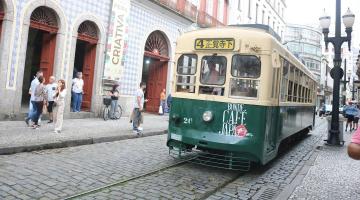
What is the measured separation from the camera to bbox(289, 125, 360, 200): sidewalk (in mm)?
6125

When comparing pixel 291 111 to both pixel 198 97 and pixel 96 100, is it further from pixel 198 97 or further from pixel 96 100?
pixel 96 100

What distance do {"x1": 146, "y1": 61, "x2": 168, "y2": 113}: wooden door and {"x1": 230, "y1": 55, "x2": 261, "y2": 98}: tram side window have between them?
41.4 ft

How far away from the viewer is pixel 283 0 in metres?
42.6

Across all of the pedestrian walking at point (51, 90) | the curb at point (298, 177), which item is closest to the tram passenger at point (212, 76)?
the curb at point (298, 177)

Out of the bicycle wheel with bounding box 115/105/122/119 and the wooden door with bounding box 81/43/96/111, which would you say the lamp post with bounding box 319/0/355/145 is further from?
the wooden door with bounding box 81/43/96/111

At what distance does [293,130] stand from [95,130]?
5.93m

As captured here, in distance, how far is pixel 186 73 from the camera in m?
8.13

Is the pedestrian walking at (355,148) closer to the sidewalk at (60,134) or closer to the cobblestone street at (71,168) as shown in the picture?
the cobblestone street at (71,168)

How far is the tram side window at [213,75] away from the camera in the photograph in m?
7.66

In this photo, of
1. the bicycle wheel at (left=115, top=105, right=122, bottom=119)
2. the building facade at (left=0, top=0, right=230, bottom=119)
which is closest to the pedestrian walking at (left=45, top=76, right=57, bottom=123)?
the building facade at (left=0, top=0, right=230, bottom=119)

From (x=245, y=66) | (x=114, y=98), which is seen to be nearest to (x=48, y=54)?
(x=114, y=98)

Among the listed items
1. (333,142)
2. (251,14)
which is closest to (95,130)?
(333,142)

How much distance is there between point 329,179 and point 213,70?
10.2 feet

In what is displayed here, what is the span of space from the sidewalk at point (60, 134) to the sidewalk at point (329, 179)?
536cm
